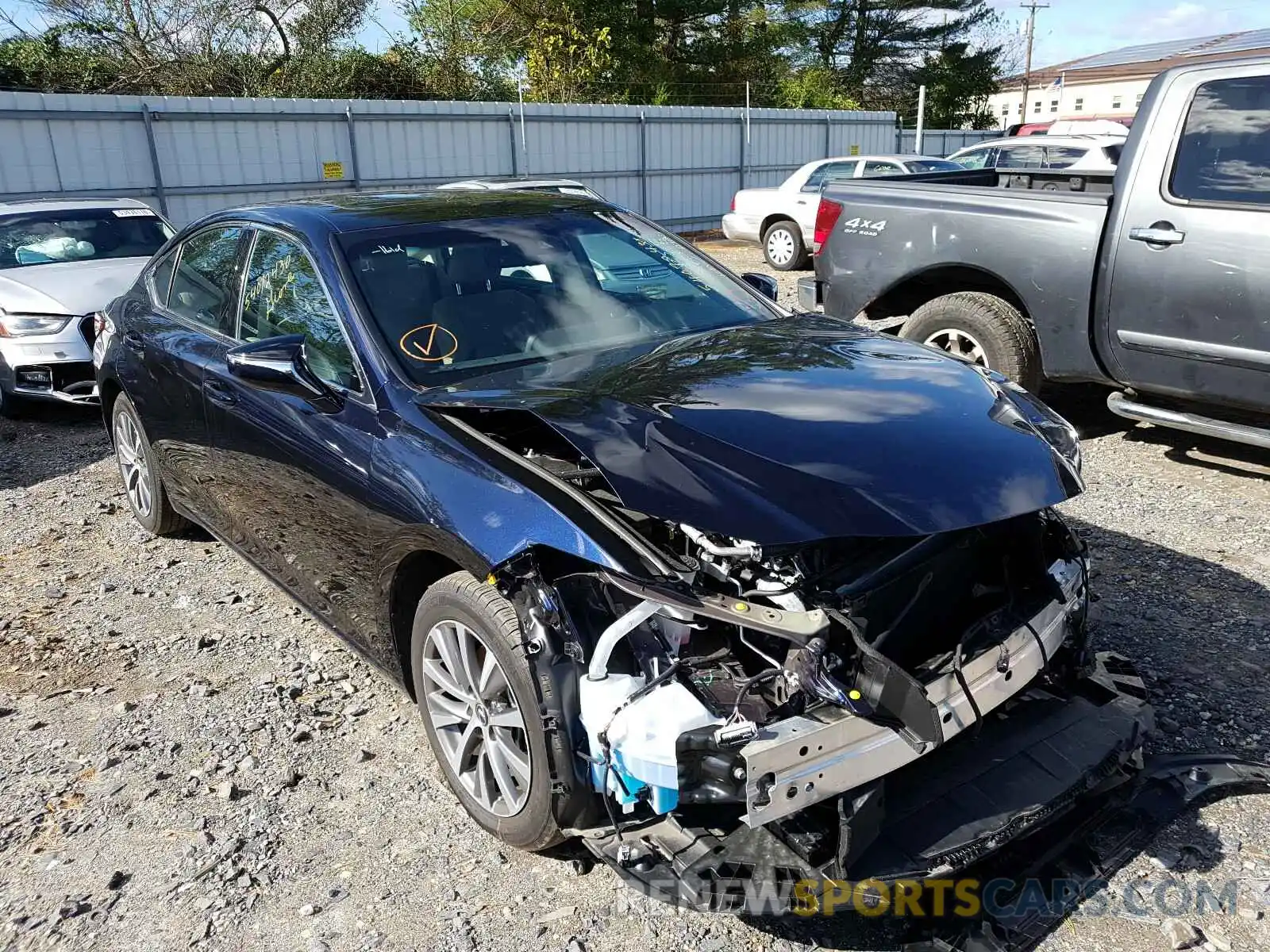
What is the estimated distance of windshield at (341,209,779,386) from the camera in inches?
129

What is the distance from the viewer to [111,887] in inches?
107

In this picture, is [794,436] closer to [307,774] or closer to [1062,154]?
[307,774]

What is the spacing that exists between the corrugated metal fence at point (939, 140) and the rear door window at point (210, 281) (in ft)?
80.4

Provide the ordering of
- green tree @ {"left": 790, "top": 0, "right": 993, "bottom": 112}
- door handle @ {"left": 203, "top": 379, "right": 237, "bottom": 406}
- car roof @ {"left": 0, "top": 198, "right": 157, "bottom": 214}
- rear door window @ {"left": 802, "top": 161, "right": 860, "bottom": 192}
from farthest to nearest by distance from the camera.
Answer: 1. green tree @ {"left": 790, "top": 0, "right": 993, "bottom": 112}
2. rear door window @ {"left": 802, "top": 161, "right": 860, "bottom": 192}
3. car roof @ {"left": 0, "top": 198, "right": 157, "bottom": 214}
4. door handle @ {"left": 203, "top": 379, "right": 237, "bottom": 406}

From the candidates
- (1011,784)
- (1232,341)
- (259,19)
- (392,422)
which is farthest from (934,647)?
(259,19)

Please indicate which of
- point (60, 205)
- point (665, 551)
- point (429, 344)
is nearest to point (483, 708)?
point (665, 551)

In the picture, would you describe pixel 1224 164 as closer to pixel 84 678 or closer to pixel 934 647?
pixel 934 647

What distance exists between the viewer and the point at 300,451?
3307 millimetres

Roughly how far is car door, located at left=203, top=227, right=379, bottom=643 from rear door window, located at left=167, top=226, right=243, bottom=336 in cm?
15

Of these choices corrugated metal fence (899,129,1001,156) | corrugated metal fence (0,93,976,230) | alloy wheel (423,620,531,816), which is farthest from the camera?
corrugated metal fence (899,129,1001,156)

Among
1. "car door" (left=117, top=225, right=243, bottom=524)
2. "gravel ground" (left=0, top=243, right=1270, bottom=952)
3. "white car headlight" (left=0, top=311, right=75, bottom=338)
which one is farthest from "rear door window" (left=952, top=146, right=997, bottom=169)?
"car door" (left=117, top=225, right=243, bottom=524)

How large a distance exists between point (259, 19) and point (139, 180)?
12.8m

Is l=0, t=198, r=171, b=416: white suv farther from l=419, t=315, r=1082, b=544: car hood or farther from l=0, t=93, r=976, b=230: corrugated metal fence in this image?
l=419, t=315, r=1082, b=544: car hood

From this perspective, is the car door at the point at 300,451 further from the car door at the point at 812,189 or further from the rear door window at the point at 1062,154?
the rear door window at the point at 1062,154
